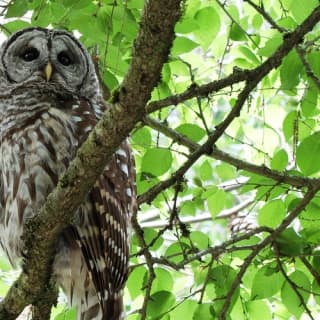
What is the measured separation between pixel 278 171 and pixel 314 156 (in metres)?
0.27

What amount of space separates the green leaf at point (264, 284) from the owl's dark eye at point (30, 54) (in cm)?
135

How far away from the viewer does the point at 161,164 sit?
8.59ft

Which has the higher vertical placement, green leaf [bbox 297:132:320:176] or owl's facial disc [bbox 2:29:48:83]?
owl's facial disc [bbox 2:29:48:83]

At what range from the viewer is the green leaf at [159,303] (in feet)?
8.71

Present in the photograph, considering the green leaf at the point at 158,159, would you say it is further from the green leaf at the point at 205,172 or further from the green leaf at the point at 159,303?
the green leaf at the point at 159,303

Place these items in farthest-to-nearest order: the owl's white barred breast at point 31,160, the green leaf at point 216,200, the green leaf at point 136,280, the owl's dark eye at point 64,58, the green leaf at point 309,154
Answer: the owl's dark eye at point 64,58
the green leaf at point 216,200
the green leaf at point 136,280
the owl's white barred breast at point 31,160
the green leaf at point 309,154

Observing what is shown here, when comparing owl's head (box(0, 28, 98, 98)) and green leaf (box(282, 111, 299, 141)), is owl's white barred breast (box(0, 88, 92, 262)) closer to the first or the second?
owl's head (box(0, 28, 98, 98))

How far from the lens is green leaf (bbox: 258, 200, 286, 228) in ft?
8.68

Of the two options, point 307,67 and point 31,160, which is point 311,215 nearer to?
point 307,67

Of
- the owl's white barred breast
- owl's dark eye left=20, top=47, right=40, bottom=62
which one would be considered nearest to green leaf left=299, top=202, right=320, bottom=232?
the owl's white barred breast

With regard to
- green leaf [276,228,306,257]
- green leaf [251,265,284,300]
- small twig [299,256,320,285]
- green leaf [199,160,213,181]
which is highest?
green leaf [199,160,213,181]

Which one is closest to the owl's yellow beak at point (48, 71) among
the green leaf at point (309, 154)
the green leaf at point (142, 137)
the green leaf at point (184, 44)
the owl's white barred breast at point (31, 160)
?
the owl's white barred breast at point (31, 160)

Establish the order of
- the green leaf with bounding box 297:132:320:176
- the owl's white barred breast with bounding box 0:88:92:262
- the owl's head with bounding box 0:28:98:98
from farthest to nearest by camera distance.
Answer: the owl's head with bounding box 0:28:98:98
the owl's white barred breast with bounding box 0:88:92:262
the green leaf with bounding box 297:132:320:176

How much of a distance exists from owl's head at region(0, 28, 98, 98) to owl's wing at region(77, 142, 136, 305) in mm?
633
